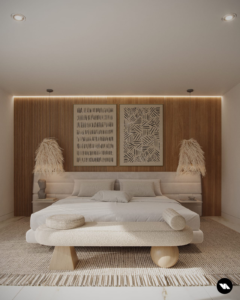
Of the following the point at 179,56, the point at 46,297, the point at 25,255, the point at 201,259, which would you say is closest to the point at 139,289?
the point at 46,297

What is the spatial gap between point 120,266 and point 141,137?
3165 millimetres

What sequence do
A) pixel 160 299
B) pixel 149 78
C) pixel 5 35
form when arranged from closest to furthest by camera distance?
pixel 160 299
pixel 5 35
pixel 149 78

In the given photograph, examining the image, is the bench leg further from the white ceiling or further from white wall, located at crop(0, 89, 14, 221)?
white wall, located at crop(0, 89, 14, 221)

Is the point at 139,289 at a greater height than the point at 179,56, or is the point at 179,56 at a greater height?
the point at 179,56

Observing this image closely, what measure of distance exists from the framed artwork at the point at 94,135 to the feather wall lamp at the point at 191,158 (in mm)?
1425

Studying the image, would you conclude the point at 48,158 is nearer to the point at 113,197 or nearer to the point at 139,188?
the point at 113,197

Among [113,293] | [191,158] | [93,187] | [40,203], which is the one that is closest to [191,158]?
[191,158]

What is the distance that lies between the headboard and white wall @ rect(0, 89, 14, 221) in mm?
545

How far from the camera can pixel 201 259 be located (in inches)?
117

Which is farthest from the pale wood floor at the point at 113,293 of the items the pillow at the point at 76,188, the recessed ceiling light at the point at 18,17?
the pillow at the point at 76,188

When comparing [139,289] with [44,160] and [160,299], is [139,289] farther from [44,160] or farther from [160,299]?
[44,160]

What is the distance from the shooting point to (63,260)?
2.70 metres

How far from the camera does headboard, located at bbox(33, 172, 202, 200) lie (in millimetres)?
5344

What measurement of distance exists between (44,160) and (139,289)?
141 inches
